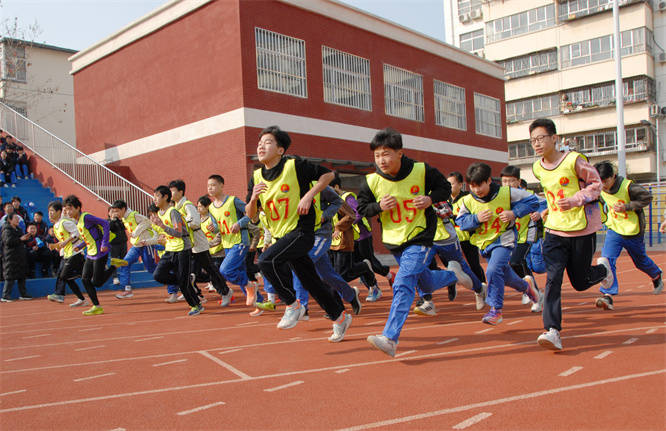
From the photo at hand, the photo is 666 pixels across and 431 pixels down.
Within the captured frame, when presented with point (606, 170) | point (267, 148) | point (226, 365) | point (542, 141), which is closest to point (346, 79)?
point (606, 170)

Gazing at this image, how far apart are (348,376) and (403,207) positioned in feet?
5.55

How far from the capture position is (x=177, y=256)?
867 cm

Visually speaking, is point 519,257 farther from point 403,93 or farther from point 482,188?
point 403,93

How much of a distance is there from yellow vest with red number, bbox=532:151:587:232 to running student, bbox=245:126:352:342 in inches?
82.4

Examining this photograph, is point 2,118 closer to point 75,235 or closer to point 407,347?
point 75,235

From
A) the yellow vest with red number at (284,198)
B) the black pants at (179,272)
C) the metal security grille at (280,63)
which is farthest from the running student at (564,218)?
the metal security grille at (280,63)

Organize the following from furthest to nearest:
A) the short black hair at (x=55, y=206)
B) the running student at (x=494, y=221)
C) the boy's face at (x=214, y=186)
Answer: the short black hair at (x=55, y=206)
the boy's face at (x=214, y=186)
the running student at (x=494, y=221)

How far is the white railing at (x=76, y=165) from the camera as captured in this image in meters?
17.7

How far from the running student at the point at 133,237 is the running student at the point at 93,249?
101cm

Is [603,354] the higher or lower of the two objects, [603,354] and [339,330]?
the lower

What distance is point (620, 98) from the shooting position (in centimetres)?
2241

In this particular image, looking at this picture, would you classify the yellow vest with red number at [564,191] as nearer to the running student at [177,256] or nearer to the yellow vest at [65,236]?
the running student at [177,256]

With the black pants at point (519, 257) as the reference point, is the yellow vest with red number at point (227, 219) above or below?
above

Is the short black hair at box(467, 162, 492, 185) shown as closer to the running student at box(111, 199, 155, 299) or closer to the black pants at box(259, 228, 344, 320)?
the black pants at box(259, 228, 344, 320)
